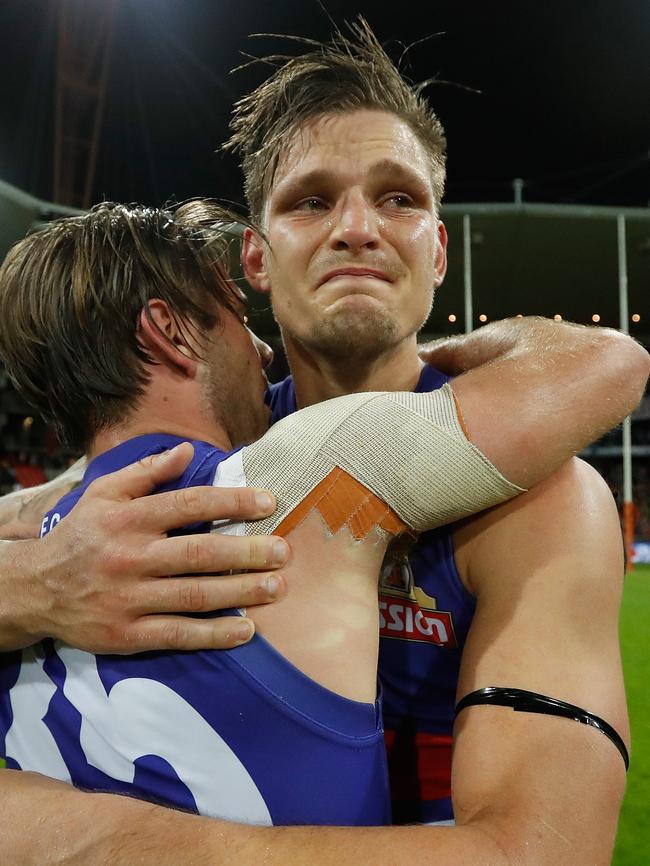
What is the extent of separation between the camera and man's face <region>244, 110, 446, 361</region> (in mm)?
1672

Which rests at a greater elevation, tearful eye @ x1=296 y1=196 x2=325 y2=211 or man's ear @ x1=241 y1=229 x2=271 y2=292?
tearful eye @ x1=296 y1=196 x2=325 y2=211

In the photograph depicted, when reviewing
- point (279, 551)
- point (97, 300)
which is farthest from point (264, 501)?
point (97, 300)

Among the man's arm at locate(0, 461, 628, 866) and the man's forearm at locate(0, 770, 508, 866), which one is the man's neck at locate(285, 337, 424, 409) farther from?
the man's forearm at locate(0, 770, 508, 866)

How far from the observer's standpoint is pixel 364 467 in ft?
3.47

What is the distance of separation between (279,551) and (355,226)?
0.94 m

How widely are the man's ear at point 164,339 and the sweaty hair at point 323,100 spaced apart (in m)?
0.78

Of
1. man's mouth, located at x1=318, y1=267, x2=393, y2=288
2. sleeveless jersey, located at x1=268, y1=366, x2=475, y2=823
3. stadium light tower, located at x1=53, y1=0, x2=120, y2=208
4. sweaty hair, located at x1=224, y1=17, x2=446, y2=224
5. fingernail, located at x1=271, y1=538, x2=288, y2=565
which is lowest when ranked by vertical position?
sleeveless jersey, located at x1=268, y1=366, x2=475, y2=823

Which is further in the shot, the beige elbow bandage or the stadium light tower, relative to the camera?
the stadium light tower

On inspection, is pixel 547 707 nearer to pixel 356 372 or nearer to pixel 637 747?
pixel 356 372

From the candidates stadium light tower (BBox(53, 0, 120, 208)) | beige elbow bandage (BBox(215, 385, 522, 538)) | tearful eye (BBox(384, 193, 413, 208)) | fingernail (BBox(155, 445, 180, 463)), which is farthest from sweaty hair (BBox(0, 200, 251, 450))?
stadium light tower (BBox(53, 0, 120, 208))

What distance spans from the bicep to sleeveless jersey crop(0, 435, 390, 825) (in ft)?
0.60

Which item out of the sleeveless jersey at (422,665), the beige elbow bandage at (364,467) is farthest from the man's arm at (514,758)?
the beige elbow bandage at (364,467)

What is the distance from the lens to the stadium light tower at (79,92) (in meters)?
27.8

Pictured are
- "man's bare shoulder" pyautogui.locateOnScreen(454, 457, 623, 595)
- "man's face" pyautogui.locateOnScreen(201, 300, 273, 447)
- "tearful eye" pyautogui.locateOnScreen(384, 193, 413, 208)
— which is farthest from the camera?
"tearful eye" pyautogui.locateOnScreen(384, 193, 413, 208)
